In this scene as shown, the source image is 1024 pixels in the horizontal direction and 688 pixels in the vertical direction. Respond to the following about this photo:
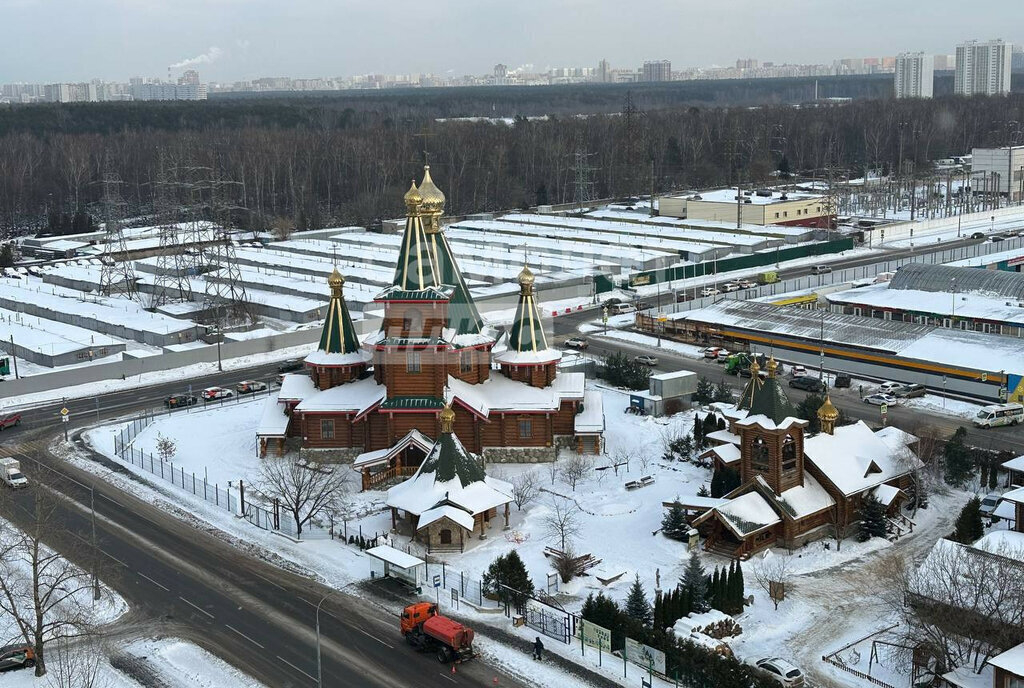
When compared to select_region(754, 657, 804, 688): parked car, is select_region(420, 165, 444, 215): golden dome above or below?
above

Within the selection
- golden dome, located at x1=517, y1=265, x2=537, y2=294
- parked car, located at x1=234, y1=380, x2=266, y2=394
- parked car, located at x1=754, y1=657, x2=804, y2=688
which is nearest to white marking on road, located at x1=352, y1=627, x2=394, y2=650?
parked car, located at x1=754, y1=657, x2=804, y2=688

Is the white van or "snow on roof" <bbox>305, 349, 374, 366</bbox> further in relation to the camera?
the white van

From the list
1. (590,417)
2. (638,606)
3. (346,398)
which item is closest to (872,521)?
(638,606)

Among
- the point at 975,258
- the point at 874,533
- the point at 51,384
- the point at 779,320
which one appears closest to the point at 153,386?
the point at 51,384

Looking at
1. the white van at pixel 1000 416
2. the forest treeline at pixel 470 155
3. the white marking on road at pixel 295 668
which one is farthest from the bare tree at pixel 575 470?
the forest treeline at pixel 470 155

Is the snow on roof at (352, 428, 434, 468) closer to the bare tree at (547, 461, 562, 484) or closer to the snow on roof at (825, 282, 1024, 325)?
the bare tree at (547, 461, 562, 484)

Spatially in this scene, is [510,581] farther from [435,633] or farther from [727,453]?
[727,453]

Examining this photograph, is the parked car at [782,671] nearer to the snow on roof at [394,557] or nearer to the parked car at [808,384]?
the snow on roof at [394,557]
